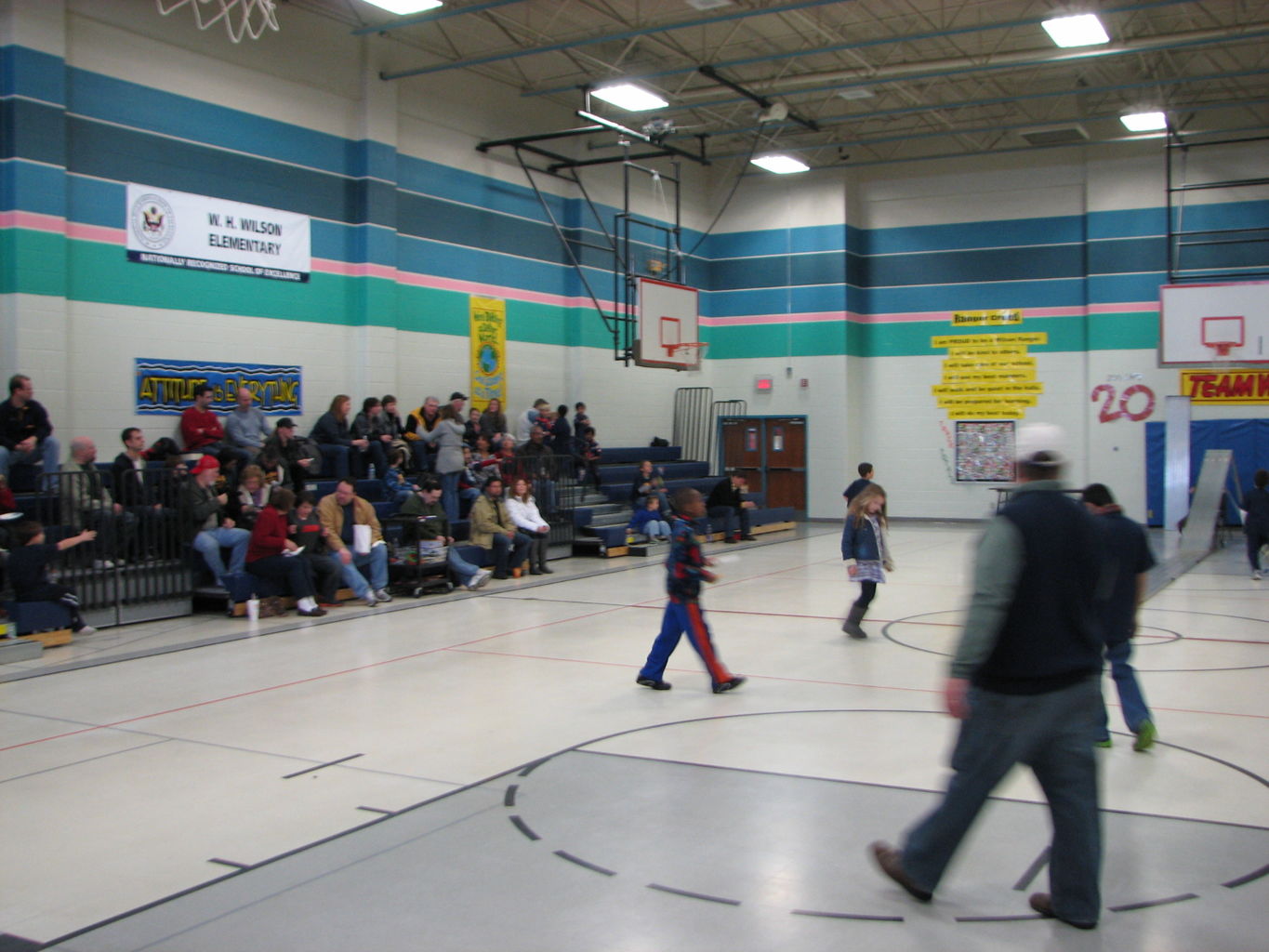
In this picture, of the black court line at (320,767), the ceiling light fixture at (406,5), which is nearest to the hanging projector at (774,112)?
the ceiling light fixture at (406,5)

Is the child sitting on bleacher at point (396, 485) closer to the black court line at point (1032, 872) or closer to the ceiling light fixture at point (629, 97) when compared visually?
the ceiling light fixture at point (629, 97)

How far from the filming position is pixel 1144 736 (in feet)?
20.6

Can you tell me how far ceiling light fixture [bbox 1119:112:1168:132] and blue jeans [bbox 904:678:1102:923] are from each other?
18.1m

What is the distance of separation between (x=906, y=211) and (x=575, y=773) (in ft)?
69.9

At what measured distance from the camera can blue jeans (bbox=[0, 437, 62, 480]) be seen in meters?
11.4

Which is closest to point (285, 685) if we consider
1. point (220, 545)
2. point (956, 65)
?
point (220, 545)

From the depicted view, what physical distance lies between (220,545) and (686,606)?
256 inches

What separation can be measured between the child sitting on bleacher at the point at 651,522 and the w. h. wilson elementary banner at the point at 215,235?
6378 mm

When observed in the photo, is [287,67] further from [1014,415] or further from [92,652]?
[1014,415]

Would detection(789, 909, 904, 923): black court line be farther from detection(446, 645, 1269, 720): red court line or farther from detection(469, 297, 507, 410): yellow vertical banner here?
detection(469, 297, 507, 410): yellow vertical banner

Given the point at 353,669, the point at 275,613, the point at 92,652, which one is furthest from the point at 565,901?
the point at 275,613

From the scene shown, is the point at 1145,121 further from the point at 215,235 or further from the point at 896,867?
the point at 896,867

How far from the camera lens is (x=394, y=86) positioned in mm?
17453

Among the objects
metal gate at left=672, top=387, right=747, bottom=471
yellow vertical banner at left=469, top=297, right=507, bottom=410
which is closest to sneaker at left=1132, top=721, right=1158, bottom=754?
yellow vertical banner at left=469, top=297, right=507, bottom=410
